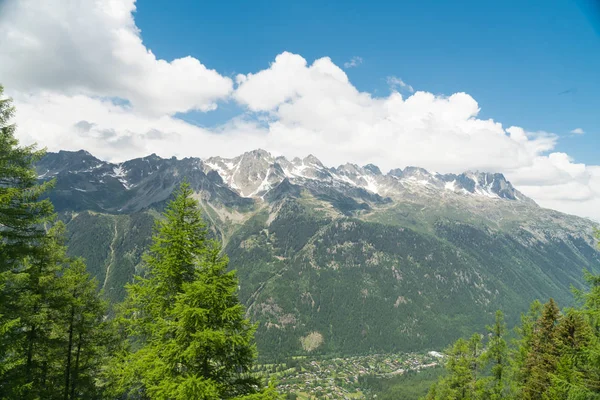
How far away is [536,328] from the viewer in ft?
108

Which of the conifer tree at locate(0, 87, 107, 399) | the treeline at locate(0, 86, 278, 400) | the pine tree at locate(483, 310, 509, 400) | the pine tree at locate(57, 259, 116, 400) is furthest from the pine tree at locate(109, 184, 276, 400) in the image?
the pine tree at locate(483, 310, 509, 400)

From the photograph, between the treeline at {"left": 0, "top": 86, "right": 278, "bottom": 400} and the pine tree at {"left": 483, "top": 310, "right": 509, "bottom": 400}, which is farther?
the pine tree at {"left": 483, "top": 310, "right": 509, "bottom": 400}

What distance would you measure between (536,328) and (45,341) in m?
41.9

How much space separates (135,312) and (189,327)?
5.95 metres

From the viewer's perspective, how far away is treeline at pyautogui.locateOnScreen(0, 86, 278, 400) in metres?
14.3

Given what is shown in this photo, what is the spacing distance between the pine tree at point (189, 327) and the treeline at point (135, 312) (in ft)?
0.16

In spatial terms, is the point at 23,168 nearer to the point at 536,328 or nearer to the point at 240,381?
the point at 240,381

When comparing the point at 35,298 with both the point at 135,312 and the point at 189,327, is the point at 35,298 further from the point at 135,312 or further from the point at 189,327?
the point at 189,327

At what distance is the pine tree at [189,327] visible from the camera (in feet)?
45.3

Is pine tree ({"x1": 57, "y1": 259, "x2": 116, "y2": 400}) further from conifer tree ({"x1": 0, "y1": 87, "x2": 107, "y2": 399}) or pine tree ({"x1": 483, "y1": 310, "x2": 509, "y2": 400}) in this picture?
pine tree ({"x1": 483, "y1": 310, "x2": 509, "y2": 400})

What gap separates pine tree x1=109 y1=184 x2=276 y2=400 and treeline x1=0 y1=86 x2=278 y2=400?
0.05m

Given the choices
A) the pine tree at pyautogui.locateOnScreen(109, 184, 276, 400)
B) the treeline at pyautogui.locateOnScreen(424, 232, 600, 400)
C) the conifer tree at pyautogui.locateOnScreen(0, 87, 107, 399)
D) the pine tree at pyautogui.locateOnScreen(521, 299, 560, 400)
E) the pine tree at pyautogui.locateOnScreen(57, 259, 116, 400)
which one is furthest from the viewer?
the pine tree at pyautogui.locateOnScreen(521, 299, 560, 400)

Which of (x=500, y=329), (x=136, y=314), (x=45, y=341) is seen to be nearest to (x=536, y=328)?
(x=500, y=329)

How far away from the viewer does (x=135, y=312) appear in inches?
725
